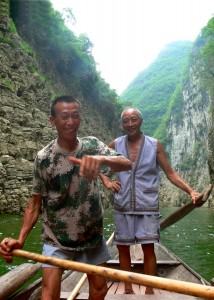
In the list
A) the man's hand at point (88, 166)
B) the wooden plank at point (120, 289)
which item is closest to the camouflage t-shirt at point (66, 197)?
the man's hand at point (88, 166)

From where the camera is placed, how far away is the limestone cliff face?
46438mm

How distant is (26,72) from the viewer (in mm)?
18672

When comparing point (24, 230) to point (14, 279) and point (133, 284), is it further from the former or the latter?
point (133, 284)

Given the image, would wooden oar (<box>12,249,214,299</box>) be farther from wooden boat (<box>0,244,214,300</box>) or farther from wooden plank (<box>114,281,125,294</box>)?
wooden plank (<box>114,281,125,294</box>)

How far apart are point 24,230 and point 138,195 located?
131cm

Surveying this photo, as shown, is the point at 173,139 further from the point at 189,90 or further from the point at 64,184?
the point at 64,184

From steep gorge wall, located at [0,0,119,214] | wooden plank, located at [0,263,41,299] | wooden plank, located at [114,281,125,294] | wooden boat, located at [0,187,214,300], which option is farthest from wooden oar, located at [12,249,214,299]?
steep gorge wall, located at [0,0,119,214]

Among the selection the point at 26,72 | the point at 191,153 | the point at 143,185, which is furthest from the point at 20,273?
the point at 191,153

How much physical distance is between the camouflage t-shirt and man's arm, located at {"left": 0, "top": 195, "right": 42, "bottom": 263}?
3.6 inches

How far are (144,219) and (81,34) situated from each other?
28260mm


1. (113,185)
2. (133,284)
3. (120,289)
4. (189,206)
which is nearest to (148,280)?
(113,185)

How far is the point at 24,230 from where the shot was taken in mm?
2348

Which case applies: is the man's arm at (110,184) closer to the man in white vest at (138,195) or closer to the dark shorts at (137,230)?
the man in white vest at (138,195)

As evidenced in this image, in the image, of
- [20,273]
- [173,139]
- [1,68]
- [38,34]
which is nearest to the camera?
[20,273]
